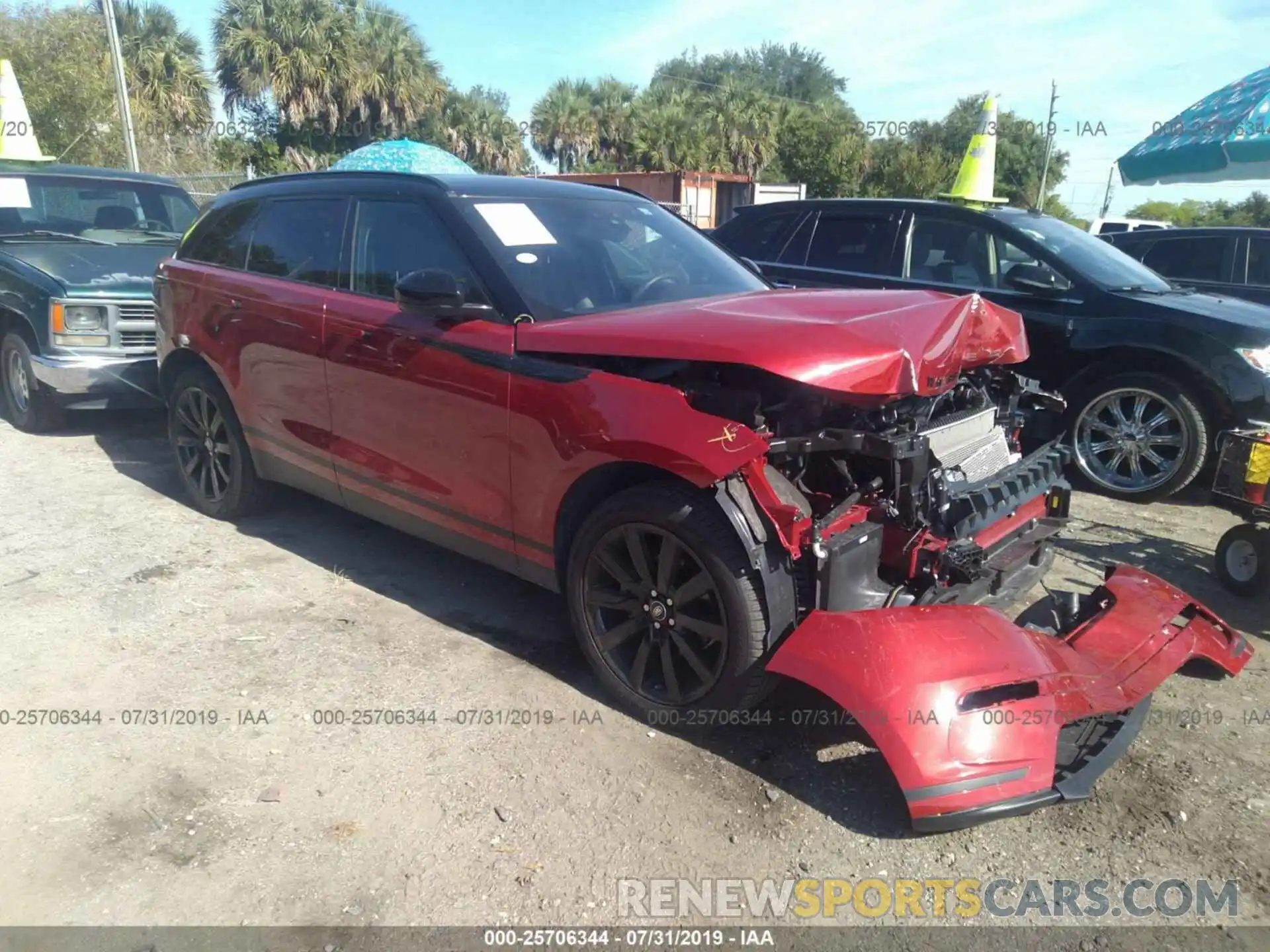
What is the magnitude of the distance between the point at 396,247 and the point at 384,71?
30.3 meters

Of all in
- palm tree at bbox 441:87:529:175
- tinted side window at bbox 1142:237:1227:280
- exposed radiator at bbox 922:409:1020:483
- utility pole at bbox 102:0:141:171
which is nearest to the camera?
exposed radiator at bbox 922:409:1020:483

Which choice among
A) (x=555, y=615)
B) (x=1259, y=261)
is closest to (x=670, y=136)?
(x=1259, y=261)

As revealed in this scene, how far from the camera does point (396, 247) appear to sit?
4020mm

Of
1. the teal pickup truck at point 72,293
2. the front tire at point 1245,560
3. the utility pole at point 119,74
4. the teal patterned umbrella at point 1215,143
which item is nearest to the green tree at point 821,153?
the utility pole at point 119,74

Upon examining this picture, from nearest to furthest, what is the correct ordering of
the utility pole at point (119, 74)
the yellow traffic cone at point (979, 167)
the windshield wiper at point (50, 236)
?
the windshield wiper at point (50, 236) < the yellow traffic cone at point (979, 167) < the utility pole at point (119, 74)

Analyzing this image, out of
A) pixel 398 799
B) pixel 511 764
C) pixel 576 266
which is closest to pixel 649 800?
pixel 511 764

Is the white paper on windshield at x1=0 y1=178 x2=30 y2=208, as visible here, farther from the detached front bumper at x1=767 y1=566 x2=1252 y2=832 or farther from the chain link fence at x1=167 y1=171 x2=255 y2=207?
the chain link fence at x1=167 y1=171 x2=255 y2=207

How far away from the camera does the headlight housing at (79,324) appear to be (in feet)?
21.3

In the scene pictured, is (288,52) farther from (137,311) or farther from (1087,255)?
(1087,255)

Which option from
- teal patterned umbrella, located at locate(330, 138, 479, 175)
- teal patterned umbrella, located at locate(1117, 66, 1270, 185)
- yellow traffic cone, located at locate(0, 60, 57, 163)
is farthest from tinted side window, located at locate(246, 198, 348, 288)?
teal patterned umbrella, located at locate(330, 138, 479, 175)

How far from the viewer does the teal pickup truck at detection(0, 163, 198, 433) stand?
21.4ft

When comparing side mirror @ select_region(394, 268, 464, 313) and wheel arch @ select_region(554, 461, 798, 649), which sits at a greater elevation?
side mirror @ select_region(394, 268, 464, 313)

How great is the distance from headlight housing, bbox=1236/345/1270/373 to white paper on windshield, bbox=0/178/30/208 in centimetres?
886

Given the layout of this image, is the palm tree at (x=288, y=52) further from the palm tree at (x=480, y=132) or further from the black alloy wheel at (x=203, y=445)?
the black alloy wheel at (x=203, y=445)
